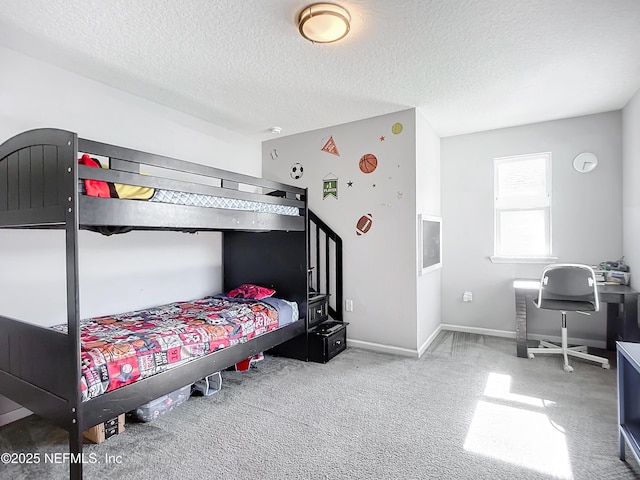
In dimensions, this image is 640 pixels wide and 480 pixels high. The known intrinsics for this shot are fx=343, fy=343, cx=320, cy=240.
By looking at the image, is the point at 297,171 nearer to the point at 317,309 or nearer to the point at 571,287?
the point at 317,309

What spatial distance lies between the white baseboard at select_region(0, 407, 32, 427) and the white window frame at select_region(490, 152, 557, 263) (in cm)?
441

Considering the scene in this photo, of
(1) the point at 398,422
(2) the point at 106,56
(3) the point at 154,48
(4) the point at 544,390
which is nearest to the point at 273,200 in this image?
(3) the point at 154,48

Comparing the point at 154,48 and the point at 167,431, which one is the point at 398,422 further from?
the point at 154,48

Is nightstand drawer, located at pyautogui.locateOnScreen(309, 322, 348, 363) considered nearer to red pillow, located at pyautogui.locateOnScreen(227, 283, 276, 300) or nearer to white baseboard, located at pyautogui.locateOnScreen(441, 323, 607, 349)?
red pillow, located at pyautogui.locateOnScreen(227, 283, 276, 300)

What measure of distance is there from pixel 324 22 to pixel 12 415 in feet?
10.0

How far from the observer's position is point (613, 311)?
3.37m

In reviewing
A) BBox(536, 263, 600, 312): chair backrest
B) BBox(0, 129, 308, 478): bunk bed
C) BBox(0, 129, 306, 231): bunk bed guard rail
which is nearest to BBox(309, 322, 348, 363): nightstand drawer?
BBox(0, 129, 308, 478): bunk bed

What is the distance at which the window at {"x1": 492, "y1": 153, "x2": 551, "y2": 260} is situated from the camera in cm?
376

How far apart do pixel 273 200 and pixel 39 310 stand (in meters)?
1.77

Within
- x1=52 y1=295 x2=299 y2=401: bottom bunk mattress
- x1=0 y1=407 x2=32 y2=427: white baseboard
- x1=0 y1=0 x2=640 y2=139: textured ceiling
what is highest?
x1=0 y1=0 x2=640 y2=139: textured ceiling

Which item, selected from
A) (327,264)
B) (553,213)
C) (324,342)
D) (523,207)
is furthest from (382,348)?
(553,213)

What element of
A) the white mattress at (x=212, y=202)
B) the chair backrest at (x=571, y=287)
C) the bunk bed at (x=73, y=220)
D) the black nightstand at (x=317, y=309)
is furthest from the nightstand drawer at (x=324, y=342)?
the chair backrest at (x=571, y=287)

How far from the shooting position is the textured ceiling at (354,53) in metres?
1.83

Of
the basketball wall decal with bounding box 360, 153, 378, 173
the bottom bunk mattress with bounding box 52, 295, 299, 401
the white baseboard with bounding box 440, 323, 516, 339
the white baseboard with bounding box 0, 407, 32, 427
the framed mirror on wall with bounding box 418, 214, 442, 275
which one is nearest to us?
the bottom bunk mattress with bounding box 52, 295, 299, 401
